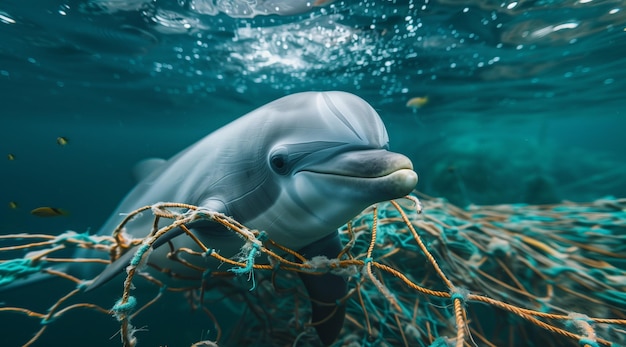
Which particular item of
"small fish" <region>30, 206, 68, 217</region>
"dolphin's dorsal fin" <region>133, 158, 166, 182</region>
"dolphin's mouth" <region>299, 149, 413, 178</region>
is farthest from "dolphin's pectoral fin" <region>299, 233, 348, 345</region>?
"small fish" <region>30, 206, 68, 217</region>

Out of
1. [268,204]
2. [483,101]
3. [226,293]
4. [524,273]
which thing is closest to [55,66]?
[226,293]

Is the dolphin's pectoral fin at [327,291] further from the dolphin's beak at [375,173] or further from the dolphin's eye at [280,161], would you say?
the dolphin's beak at [375,173]

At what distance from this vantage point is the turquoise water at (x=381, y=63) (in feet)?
26.8

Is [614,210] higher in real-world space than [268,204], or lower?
lower

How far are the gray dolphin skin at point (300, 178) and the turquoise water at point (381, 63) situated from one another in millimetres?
1155

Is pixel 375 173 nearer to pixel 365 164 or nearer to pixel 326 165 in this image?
pixel 365 164

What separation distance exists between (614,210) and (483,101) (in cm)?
1604

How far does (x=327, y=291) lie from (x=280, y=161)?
54.9 inches

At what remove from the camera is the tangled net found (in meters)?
2.29

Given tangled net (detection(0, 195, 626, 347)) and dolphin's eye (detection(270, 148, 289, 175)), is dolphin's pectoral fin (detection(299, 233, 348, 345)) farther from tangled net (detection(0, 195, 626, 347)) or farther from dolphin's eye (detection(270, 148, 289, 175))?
dolphin's eye (detection(270, 148, 289, 175))

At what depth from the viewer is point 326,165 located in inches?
73.0

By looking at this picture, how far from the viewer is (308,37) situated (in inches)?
382

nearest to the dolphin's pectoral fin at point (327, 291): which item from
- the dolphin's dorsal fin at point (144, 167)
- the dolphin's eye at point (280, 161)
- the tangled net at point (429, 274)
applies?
the tangled net at point (429, 274)

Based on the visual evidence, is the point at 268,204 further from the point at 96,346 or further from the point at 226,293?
the point at 96,346
